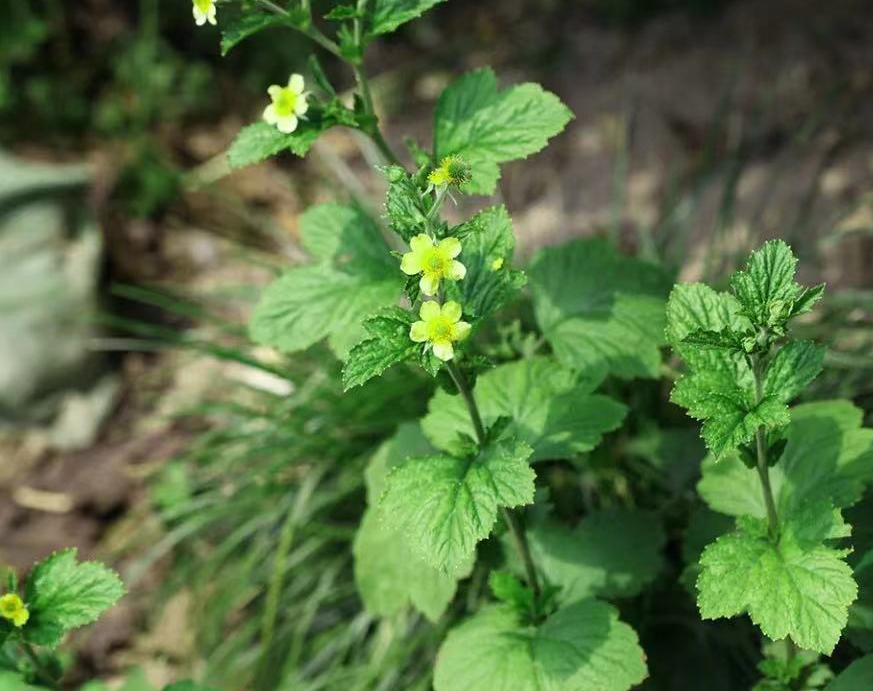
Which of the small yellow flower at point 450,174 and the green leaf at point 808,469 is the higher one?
the small yellow flower at point 450,174

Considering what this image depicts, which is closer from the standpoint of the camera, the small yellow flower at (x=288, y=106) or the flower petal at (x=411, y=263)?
the flower petal at (x=411, y=263)

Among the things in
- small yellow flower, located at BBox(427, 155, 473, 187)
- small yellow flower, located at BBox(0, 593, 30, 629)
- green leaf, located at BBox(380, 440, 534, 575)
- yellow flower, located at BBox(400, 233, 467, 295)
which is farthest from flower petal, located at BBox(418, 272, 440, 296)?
small yellow flower, located at BBox(0, 593, 30, 629)

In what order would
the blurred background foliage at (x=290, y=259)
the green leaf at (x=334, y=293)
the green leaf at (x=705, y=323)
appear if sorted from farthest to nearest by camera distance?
the blurred background foliage at (x=290, y=259), the green leaf at (x=334, y=293), the green leaf at (x=705, y=323)

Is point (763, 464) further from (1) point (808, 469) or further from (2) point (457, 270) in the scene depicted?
(2) point (457, 270)

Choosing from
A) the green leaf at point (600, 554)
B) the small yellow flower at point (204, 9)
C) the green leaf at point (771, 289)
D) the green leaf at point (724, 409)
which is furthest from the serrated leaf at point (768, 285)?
the small yellow flower at point (204, 9)

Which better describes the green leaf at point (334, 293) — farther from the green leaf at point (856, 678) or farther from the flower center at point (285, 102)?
the green leaf at point (856, 678)

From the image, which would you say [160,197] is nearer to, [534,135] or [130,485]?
[130,485]
